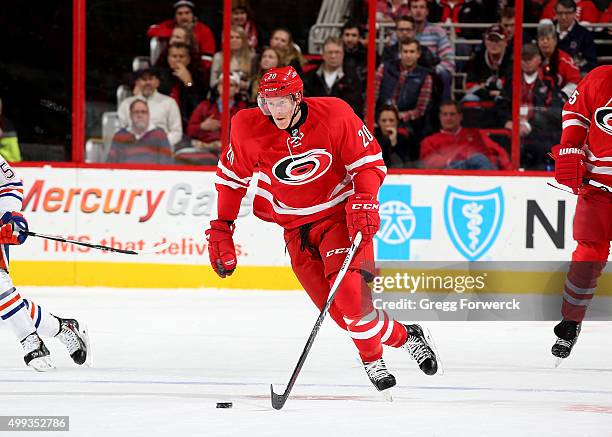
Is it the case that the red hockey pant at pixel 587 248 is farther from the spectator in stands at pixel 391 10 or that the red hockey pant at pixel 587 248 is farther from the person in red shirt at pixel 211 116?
the person in red shirt at pixel 211 116

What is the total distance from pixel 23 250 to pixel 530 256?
3051 mm

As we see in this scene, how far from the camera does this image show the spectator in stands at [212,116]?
8344mm

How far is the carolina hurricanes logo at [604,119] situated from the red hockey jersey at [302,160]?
1.29 m

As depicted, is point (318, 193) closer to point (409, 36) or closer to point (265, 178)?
point (265, 178)

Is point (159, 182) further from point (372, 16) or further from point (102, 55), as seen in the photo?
point (372, 16)

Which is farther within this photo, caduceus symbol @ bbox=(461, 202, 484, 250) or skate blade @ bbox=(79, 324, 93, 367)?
caduceus symbol @ bbox=(461, 202, 484, 250)

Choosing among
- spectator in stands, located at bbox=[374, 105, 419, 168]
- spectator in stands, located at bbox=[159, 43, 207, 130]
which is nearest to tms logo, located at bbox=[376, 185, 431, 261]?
spectator in stands, located at bbox=[374, 105, 419, 168]

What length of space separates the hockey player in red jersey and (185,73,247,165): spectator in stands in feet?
10.5

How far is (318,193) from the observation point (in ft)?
15.3

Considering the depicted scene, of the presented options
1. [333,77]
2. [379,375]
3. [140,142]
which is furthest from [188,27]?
[379,375]

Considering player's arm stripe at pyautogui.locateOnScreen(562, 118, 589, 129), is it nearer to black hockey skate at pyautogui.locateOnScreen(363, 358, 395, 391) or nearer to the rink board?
black hockey skate at pyautogui.locateOnScreen(363, 358, 395, 391)

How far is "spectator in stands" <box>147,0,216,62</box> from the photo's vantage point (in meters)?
8.27

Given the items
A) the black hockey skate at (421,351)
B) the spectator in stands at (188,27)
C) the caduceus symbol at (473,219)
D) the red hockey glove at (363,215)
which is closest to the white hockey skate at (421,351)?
the black hockey skate at (421,351)

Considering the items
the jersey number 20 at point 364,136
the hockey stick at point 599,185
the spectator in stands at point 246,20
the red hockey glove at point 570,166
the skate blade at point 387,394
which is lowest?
the skate blade at point 387,394
